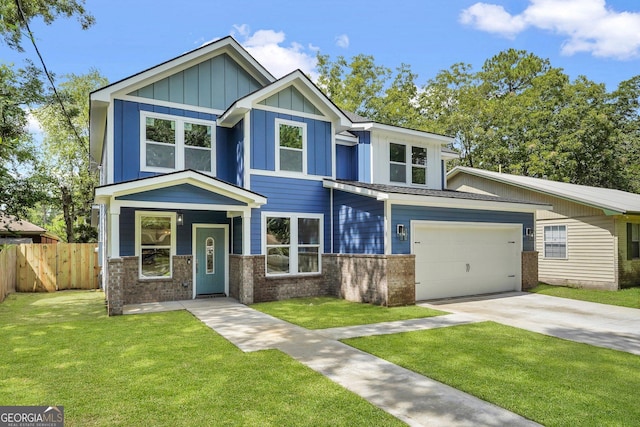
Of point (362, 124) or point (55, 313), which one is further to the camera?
point (362, 124)

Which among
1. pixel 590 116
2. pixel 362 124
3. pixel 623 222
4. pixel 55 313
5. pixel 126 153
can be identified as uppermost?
pixel 590 116

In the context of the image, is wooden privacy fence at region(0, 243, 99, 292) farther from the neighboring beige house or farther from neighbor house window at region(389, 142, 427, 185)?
the neighboring beige house

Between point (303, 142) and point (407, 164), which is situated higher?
point (303, 142)

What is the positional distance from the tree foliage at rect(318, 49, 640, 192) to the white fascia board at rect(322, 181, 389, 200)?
19718 mm

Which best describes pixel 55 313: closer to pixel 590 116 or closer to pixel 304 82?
pixel 304 82

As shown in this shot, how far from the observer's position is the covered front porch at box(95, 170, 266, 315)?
9.60 meters

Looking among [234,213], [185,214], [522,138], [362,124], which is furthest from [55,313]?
[522,138]

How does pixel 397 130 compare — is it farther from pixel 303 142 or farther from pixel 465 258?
pixel 465 258

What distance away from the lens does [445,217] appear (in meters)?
11.8

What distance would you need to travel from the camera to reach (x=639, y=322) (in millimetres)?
8828

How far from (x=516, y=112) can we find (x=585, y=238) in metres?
15.4

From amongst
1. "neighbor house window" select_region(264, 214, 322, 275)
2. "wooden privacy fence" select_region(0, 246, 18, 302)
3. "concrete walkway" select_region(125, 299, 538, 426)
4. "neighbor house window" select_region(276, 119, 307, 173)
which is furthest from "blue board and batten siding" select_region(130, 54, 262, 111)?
"wooden privacy fence" select_region(0, 246, 18, 302)

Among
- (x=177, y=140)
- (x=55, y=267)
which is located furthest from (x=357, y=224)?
(x=55, y=267)

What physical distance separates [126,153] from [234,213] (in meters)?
3.21
